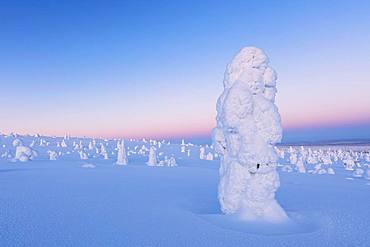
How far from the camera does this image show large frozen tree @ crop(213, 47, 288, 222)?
9.40 meters

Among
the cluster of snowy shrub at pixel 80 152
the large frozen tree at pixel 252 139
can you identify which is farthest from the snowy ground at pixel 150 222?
the cluster of snowy shrub at pixel 80 152

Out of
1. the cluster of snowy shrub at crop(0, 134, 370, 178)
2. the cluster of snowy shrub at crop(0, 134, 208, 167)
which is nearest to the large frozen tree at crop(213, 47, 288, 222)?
the cluster of snowy shrub at crop(0, 134, 370, 178)

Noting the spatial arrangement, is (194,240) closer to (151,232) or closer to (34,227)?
(151,232)

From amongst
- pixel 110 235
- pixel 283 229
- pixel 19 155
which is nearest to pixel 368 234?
pixel 283 229

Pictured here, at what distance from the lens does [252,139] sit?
9.40 m

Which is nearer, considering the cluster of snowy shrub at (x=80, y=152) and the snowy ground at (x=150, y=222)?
the snowy ground at (x=150, y=222)

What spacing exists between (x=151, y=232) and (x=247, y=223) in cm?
258

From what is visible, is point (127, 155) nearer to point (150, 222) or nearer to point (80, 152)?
point (80, 152)

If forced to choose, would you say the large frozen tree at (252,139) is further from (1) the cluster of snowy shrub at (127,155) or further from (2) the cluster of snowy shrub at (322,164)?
(1) the cluster of snowy shrub at (127,155)

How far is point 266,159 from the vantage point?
9.34m

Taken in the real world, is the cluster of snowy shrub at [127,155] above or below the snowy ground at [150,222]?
above

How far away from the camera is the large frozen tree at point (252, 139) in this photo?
940cm

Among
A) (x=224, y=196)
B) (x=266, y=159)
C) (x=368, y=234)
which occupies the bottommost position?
(x=368, y=234)

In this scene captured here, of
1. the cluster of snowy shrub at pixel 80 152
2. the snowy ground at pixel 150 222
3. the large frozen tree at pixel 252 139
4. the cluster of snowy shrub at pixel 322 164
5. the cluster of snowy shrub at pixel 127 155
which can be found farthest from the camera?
the cluster of snowy shrub at pixel 322 164
